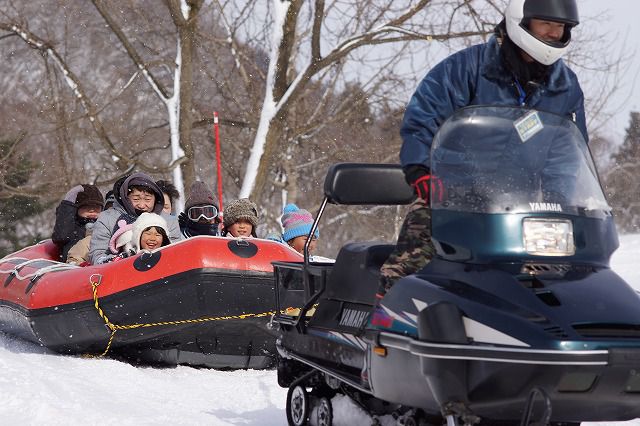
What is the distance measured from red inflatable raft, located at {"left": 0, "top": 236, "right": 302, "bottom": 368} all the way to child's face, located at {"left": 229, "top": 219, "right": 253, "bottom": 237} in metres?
1.37

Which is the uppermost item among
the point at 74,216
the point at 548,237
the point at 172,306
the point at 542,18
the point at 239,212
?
the point at 542,18

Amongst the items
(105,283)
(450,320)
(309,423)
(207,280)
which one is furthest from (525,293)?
(105,283)

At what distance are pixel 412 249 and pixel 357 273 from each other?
21.8 inches

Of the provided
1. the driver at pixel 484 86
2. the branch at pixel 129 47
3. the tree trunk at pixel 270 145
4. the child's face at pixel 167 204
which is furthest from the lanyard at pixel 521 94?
the branch at pixel 129 47

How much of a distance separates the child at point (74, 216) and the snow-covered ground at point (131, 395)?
1.65m

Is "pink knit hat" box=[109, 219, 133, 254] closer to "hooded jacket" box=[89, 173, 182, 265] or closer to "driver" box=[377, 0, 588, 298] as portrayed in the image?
"hooded jacket" box=[89, 173, 182, 265]

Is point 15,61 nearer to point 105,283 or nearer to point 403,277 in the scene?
point 105,283

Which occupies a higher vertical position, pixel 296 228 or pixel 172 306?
pixel 296 228

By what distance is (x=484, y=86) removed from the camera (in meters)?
3.82

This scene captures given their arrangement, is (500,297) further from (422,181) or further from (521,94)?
(521,94)

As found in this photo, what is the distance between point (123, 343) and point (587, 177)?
4.35 meters

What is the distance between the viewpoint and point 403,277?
11.9 ft

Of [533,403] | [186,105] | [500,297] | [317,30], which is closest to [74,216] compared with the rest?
[317,30]

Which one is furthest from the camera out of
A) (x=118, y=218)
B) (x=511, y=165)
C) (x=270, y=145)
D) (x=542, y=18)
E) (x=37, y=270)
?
(x=270, y=145)
